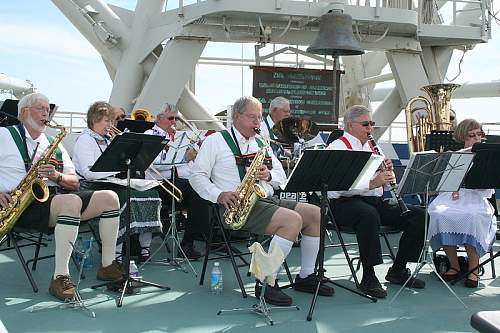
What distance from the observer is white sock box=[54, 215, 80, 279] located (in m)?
4.65

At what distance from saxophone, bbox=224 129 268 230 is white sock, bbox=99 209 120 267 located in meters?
0.92

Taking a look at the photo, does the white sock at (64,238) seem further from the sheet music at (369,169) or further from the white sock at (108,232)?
the sheet music at (369,169)

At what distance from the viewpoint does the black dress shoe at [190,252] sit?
635 cm

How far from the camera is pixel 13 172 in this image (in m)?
4.88

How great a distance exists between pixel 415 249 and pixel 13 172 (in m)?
3.46

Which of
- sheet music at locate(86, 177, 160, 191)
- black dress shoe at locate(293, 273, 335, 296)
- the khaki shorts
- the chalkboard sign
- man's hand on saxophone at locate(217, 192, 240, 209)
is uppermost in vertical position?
the chalkboard sign

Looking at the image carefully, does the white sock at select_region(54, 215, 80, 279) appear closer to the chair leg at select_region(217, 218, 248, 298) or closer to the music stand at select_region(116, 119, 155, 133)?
the chair leg at select_region(217, 218, 248, 298)

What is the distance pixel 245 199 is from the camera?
190 inches

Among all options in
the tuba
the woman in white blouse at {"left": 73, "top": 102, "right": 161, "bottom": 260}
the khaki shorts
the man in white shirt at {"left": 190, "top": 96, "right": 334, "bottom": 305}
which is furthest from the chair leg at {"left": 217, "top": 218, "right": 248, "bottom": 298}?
the tuba

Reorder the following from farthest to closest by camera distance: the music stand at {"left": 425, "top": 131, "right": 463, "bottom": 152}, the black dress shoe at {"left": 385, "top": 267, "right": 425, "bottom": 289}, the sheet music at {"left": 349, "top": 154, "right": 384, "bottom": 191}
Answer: the music stand at {"left": 425, "top": 131, "right": 463, "bottom": 152}, the black dress shoe at {"left": 385, "top": 267, "right": 425, "bottom": 289}, the sheet music at {"left": 349, "top": 154, "right": 384, "bottom": 191}

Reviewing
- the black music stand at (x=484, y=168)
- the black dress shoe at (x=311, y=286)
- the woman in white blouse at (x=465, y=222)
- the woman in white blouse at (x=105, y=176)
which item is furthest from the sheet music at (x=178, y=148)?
the black music stand at (x=484, y=168)

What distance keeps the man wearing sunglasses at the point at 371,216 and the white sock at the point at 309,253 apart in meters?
0.36

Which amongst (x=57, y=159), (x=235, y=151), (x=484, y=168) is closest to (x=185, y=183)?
(x=235, y=151)

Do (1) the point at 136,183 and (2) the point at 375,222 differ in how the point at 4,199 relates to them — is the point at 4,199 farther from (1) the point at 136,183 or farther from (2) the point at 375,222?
(2) the point at 375,222
